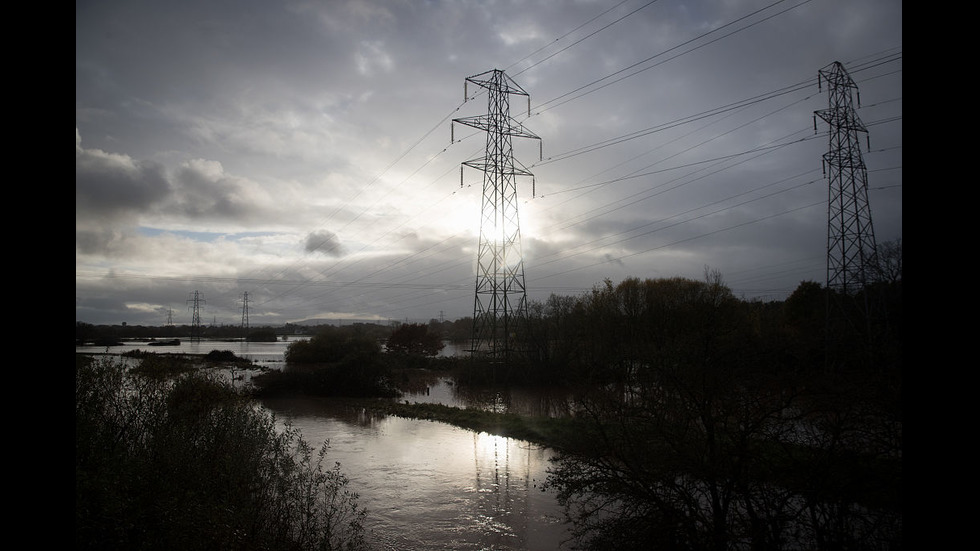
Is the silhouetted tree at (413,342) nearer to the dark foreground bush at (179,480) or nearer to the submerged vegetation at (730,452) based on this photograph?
the dark foreground bush at (179,480)

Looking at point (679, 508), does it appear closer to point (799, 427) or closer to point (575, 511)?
point (799, 427)

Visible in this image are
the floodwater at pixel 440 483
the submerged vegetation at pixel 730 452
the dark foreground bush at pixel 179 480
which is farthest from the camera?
the floodwater at pixel 440 483

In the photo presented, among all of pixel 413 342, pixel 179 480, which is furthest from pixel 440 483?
pixel 413 342

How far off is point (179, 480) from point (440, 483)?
7.73m

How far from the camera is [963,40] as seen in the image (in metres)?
1.46

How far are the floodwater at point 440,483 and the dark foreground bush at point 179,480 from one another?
1606 mm

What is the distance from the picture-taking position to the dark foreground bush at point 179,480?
7.31 meters

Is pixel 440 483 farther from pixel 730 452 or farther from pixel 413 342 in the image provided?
pixel 413 342

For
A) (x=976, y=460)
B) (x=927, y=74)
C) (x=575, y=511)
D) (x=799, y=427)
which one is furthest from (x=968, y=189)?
(x=575, y=511)

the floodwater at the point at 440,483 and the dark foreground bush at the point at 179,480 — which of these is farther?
the floodwater at the point at 440,483

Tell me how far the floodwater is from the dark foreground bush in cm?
161

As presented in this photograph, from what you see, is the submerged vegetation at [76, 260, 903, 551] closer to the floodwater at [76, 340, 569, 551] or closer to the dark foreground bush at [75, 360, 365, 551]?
the dark foreground bush at [75, 360, 365, 551]

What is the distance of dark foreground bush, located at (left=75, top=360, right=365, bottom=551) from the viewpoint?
731 centimetres

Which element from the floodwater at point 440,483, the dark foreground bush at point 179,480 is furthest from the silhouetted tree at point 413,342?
the dark foreground bush at point 179,480
